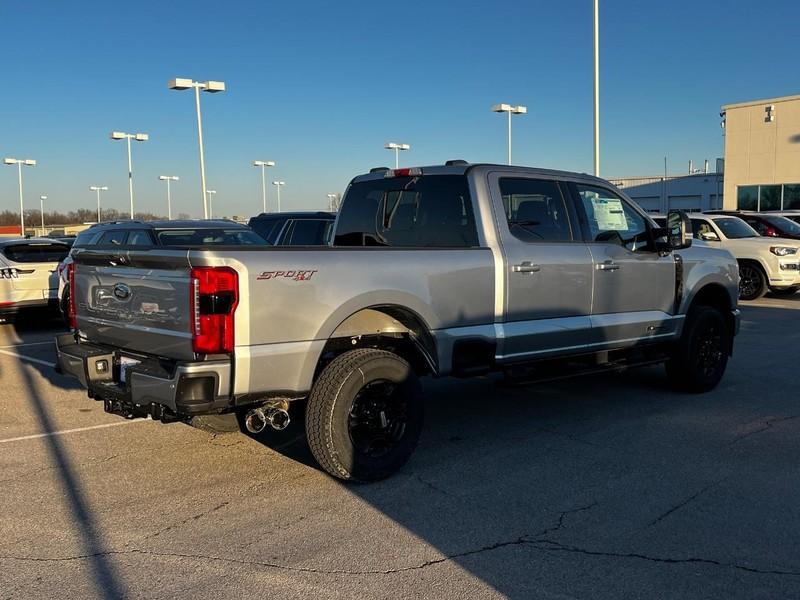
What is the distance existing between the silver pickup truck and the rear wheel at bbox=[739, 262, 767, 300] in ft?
30.6

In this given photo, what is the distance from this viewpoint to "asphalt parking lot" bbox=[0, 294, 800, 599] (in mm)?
3555

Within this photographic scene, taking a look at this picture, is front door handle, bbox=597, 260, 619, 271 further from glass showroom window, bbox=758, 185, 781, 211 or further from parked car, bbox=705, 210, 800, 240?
glass showroom window, bbox=758, 185, 781, 211

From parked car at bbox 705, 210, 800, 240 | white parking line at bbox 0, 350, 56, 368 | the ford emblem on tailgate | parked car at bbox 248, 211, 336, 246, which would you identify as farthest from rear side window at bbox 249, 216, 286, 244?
parked car at bbox 705, 210, 800, 240

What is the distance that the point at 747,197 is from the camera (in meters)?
37.0

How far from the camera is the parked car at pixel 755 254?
15195 mm

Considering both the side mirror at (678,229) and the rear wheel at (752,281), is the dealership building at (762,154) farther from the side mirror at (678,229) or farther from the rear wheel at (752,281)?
the side mirror at (678,229)

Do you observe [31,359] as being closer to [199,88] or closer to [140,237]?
[140,237]

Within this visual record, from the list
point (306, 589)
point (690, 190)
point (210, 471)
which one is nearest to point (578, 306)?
point (210, 471)

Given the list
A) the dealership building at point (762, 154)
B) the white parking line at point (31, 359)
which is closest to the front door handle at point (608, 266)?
the white parking line at point (31, 359)

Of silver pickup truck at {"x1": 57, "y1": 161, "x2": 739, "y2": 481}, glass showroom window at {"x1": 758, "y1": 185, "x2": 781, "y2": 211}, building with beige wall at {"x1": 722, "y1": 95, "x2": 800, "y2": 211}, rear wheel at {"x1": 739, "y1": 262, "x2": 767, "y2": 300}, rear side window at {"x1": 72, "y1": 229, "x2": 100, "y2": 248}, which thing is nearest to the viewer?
silver pickup truck at {"x1": 57, "y1": 161, "x2": 739, "y2": 481}

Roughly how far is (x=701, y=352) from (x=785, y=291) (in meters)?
10.5

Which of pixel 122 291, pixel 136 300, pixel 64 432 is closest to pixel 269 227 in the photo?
pixel 64 432

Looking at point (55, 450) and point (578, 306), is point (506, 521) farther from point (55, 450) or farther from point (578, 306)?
point (55, 450)

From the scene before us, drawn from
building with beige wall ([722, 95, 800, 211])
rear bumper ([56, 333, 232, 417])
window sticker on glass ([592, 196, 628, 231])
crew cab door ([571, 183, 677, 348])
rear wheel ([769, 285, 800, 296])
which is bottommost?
rear wheel ([769, 285, 800, 296])
